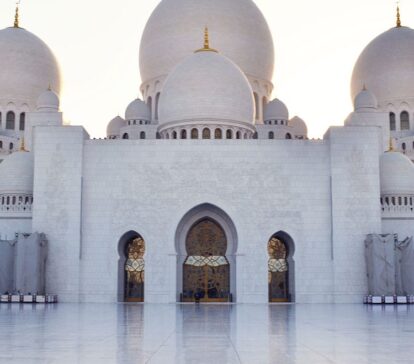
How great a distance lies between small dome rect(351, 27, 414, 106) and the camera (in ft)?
104

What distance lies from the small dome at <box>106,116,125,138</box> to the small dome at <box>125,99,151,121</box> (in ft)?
5.78

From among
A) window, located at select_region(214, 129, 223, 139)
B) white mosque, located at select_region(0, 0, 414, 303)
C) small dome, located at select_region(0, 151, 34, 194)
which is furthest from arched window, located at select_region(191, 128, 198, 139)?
small dome, located at select_region(0, 151, 34, 194)

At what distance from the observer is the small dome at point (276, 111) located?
1148 inches

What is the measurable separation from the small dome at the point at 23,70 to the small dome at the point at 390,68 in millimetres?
15365

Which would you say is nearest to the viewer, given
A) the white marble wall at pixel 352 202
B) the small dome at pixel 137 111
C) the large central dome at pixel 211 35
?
the white marble wall at pixel 352 202

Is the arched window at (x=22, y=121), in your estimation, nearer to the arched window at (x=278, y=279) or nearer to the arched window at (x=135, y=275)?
the arched window at (x=135, y=275)

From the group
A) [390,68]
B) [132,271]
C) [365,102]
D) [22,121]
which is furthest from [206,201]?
[390,68]

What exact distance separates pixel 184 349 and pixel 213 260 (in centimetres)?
1606

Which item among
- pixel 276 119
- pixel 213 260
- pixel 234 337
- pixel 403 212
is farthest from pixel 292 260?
pixel 234 337

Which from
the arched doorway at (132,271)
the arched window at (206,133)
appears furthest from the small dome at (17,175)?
the arched window at (206,133)

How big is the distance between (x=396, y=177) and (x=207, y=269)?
7952 mm

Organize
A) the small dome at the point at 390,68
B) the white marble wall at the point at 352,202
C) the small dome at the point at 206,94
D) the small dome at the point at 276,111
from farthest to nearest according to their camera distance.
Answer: the small dome at the point at 390,68
the small dome at the point at 276,111
the small dome at the point at 206,94
the white marble wall at the point at 352,202

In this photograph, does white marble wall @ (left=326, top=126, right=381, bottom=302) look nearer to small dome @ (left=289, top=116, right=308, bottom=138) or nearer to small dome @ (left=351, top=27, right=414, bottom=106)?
small dome @ (left=289, top=116, right=308, bottom=138)

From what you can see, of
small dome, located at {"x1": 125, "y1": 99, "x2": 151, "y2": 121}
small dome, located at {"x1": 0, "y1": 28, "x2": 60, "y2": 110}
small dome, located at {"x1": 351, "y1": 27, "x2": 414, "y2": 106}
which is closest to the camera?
small dome, located at {"x1": 125, "y1": 99, "x2": 151, "y2": 121}
